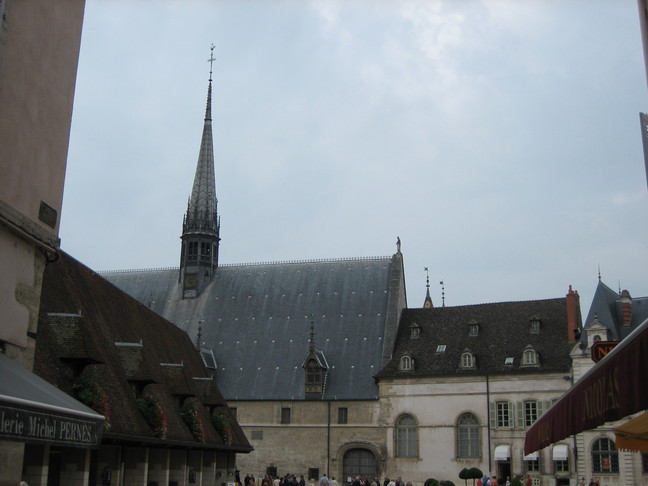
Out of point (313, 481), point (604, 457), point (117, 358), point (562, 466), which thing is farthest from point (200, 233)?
point (117, 358)

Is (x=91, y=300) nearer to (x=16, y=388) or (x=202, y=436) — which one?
(x=202, y=436)

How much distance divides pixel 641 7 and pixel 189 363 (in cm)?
2723

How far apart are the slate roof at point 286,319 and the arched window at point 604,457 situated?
12.0m

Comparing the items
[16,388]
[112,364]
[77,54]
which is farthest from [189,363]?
[16,388]

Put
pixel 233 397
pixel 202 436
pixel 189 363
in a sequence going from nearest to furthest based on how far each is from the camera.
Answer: pixel 202 436, pixel 189 363, pixel 233 397

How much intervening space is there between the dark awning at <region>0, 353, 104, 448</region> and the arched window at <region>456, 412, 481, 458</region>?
1410 inches

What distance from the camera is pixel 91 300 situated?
2258cm

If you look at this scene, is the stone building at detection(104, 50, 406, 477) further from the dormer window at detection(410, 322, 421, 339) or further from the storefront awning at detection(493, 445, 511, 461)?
the storefront awning at detection(493, 445, 511, 461)

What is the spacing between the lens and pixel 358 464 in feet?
143

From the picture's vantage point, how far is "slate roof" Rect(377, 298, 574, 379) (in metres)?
42.4

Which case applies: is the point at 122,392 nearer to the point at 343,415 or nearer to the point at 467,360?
the point at 343,415

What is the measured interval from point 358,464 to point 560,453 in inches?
429

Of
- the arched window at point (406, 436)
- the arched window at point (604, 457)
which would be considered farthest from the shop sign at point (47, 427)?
the arched window at point (406, 436)

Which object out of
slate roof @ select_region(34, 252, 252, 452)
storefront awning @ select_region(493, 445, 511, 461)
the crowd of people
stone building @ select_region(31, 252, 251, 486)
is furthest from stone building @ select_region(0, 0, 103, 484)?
storefront awning @ select_region(493, 445, 511, 461)
